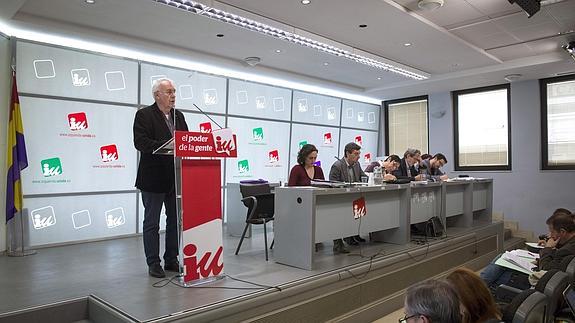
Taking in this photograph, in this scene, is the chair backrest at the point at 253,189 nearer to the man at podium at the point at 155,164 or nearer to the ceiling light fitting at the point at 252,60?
the man at podium at the point at 155,164

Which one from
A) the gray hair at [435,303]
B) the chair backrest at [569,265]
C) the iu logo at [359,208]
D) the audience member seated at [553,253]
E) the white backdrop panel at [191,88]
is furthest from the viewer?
the white backdrop panel at [191,88]

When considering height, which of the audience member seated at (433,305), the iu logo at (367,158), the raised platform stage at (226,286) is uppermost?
the iu logo at (367,158)

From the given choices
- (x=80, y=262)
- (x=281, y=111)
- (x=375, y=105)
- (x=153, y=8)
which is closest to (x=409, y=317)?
(x=80, y=262)

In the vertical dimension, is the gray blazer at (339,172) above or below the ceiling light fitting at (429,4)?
below

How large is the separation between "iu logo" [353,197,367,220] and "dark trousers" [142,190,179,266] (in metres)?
1.78

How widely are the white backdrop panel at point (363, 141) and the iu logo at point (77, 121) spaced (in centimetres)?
526

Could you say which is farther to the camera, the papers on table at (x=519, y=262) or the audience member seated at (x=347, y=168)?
the audience member seated at (x=347, y=168)

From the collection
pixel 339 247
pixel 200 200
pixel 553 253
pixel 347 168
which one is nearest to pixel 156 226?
pixel 200 200

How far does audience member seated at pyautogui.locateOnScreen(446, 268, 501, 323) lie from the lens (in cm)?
166

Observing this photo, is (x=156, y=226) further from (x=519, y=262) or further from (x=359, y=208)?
(x=519, y=262)

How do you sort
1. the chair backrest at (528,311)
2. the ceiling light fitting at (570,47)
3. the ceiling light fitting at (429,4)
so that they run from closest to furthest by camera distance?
the chair backrest at (528,311) < the ceiling light fitting at (429,4) < the ceiling light fitting at (570,47)

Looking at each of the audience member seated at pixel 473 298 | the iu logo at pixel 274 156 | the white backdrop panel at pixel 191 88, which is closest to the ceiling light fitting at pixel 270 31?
the white backdrop panel at pixel 191 88

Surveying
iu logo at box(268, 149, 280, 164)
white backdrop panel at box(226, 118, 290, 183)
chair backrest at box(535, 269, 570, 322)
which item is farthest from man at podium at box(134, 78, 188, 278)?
iu logo at box(268, 149, 280, 164)

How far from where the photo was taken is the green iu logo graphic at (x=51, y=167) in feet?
15.6
